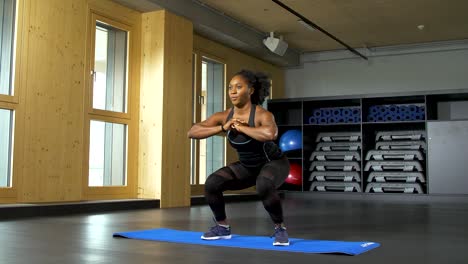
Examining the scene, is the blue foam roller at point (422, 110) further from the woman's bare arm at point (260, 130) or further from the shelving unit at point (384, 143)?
the woman's bare arm at point (260, 130)

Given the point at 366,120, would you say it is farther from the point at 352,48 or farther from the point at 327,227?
the point at 327,227

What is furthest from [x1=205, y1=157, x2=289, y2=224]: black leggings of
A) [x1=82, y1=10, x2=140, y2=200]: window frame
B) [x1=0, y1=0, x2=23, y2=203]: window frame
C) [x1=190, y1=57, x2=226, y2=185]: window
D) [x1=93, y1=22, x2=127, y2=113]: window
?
[x1=190, y1=57, x2=226, y2=185]: window

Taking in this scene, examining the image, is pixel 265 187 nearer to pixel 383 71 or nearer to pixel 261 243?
pixel 261 243

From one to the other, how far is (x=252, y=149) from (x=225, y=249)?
63 cm

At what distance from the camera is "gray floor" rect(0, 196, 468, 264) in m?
2.46

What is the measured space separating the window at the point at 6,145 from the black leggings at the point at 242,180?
2731 mm

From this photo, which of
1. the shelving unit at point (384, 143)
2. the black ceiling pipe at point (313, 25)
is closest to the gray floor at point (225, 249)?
the black ceiling pipe at point (313, 25)

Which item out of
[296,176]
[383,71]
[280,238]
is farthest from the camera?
[383,71]

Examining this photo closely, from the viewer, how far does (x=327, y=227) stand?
4.12 meters

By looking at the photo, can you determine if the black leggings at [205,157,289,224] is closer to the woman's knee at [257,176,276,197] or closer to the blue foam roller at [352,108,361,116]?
the woman's knee at [257,176,276,197]

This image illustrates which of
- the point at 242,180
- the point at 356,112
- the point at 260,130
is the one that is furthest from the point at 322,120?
the point at 260,130

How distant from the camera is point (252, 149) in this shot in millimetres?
3088

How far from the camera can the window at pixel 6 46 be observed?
16.8ft

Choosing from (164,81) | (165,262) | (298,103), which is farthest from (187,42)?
(165,262)
